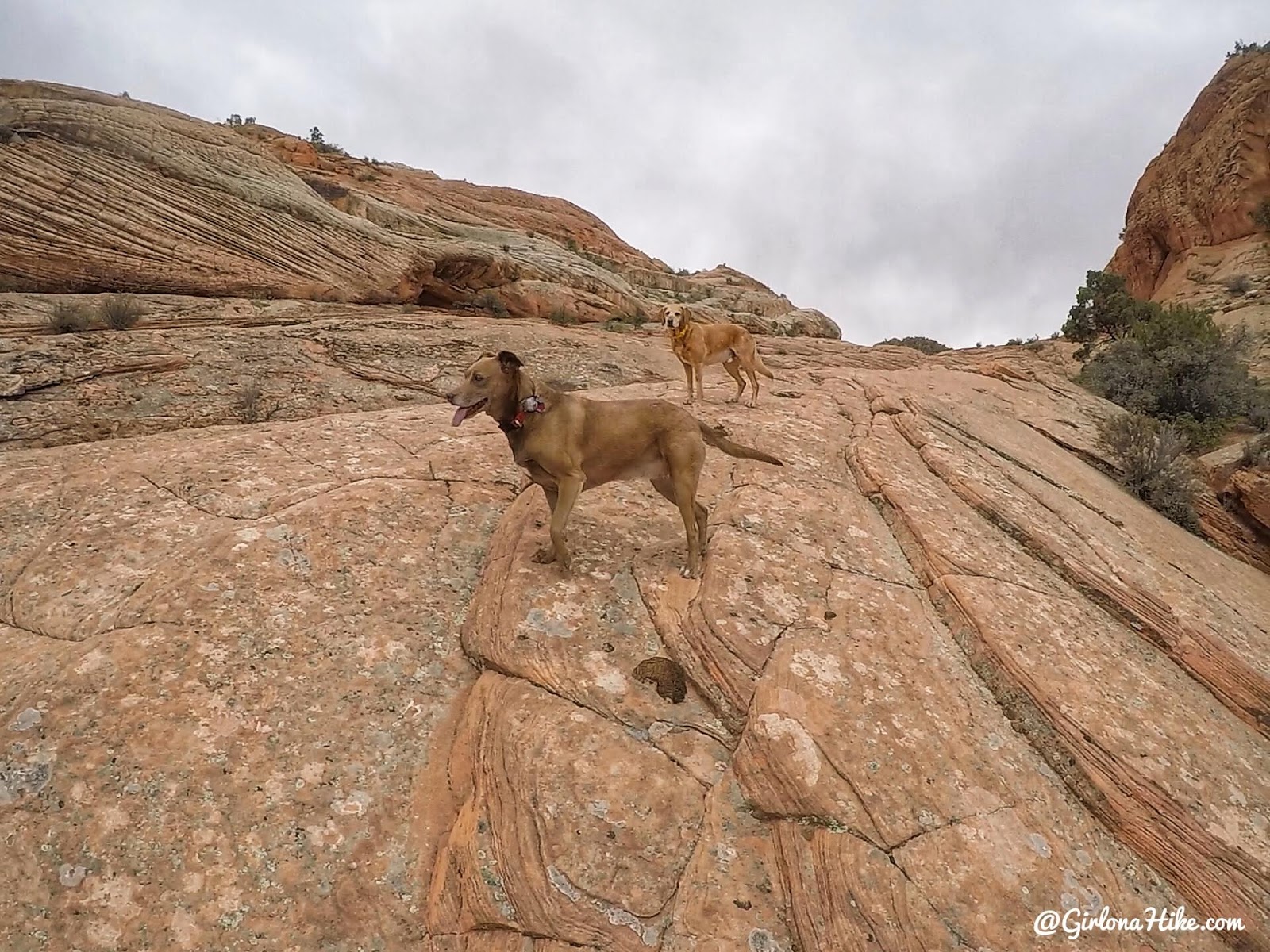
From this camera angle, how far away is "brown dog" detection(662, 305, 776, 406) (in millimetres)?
10289

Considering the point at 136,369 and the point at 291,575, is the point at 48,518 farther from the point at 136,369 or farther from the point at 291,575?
the point at 136,369

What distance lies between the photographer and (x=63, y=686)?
3.16 metres

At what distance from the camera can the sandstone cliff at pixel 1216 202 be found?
116 ft

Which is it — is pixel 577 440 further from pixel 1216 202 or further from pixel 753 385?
pixel 1216 202

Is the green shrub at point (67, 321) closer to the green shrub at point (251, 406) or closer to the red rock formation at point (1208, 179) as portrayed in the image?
the green shrub at point (251, 406)

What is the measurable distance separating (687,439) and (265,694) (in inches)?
131

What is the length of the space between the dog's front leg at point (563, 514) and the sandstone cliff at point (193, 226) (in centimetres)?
1330

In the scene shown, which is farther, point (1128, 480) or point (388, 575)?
point (1128, 480)

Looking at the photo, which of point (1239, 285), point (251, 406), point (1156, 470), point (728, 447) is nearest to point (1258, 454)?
point (1156, 470)

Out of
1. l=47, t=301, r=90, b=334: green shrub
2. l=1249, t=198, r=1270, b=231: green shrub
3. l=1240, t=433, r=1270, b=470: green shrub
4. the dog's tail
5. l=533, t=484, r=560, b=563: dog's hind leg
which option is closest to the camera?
l=533, t=484, r=560, b=563: dog's hind leg

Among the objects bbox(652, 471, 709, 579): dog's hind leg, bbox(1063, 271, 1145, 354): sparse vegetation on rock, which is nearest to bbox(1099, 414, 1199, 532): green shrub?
bbox(652, 471, 709, 579): dog's hind leg

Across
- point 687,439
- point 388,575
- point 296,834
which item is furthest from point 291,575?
point 687,439

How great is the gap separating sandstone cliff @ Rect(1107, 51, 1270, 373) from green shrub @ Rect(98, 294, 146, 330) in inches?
1724

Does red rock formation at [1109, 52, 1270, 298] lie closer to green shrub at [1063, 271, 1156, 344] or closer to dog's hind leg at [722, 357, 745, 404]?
green shrub at [1063, 271, 1156, 344]
